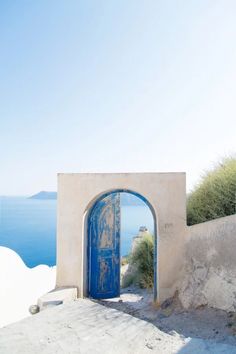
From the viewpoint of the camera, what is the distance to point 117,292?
267 inches

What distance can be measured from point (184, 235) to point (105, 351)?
2844 millimetres

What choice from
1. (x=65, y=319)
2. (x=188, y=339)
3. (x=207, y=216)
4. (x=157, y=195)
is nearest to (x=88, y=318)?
(x=65, y=319)

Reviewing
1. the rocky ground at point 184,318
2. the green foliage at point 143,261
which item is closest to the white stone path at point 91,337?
the rocky ground at point 184,318

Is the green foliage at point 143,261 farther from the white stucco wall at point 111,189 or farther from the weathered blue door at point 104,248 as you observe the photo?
the white stucco wall at point 111,189

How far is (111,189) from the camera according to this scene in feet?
20.0

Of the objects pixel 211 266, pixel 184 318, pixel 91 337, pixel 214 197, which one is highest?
pixel 214 197

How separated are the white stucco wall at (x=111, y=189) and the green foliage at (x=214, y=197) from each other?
0.72 metres

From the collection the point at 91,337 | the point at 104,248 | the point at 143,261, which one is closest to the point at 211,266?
the point at 91,337

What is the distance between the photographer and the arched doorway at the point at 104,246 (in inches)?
255

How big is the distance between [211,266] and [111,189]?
2297mm

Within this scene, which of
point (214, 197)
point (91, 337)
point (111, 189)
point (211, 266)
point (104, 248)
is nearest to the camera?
point (91, 337)

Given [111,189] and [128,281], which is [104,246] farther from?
[128,281]

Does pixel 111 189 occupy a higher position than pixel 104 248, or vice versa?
pixel 111 189

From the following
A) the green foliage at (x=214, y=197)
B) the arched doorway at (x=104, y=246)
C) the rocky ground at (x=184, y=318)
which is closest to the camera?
the rocky ground at (x=184, y=318)
